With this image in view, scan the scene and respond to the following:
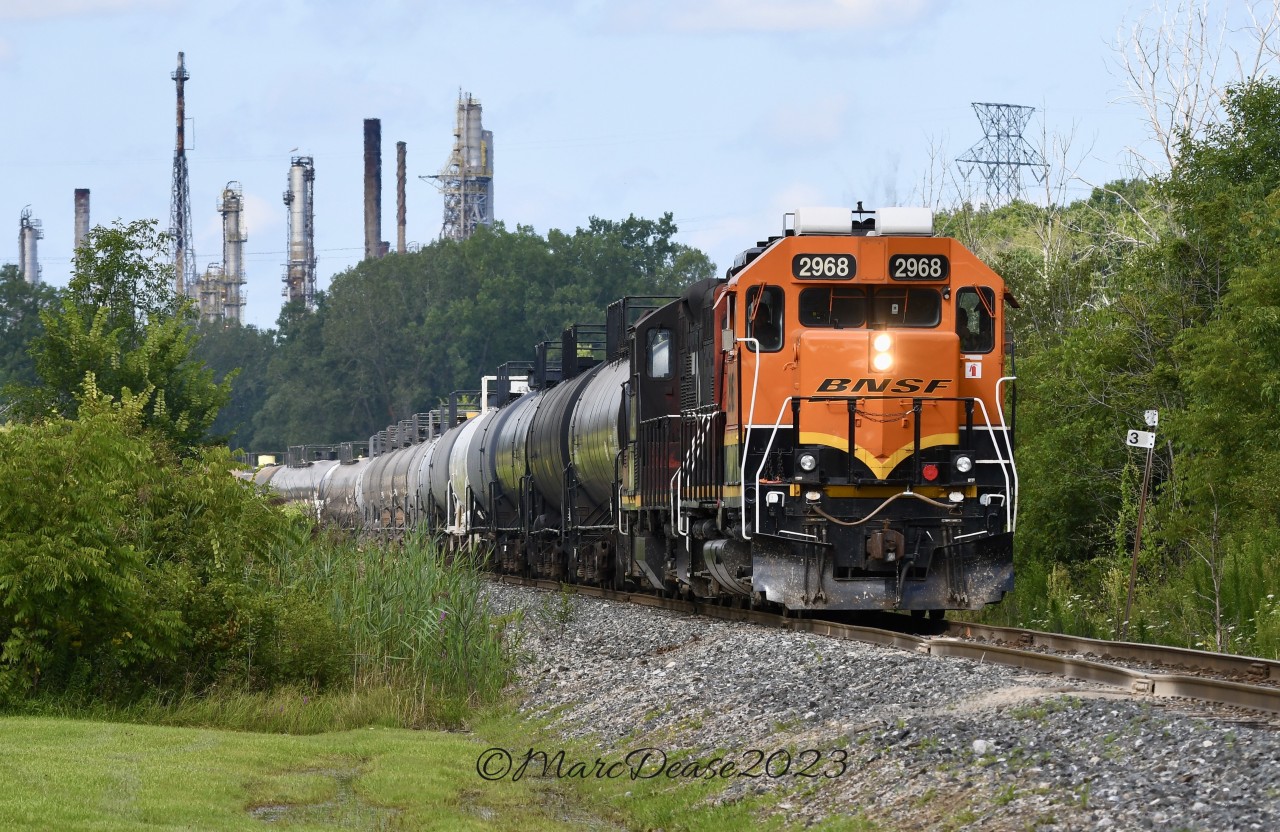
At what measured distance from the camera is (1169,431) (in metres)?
21.8

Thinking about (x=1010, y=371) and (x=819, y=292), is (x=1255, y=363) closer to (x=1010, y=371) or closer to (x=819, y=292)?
(x=1010, y=371)

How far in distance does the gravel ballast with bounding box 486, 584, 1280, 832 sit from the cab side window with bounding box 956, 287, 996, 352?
3.49 m

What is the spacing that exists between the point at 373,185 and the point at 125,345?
3055 inches

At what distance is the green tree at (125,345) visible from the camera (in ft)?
95.6

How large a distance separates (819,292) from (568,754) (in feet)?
18.9

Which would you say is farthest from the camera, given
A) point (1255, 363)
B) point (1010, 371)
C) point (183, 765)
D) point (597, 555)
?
point (597, 555)

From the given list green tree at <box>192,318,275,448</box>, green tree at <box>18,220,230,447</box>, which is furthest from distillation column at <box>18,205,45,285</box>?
green tree at <box>18,220,230,447</box>

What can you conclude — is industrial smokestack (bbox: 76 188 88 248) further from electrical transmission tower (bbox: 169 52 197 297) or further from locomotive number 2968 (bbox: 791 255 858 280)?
locomotive number 2968 (bbox: 791 255 858 280)

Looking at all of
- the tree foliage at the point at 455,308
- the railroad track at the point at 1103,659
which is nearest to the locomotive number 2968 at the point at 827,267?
the railroad track at the point at 1103,659

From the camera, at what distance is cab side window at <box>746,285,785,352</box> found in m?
15.9

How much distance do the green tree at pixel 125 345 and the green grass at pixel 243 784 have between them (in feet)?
52.6

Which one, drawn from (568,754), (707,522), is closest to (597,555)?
(707,522)

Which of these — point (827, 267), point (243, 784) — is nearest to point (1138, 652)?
point (827, 267)

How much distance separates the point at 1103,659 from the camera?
512 inches
